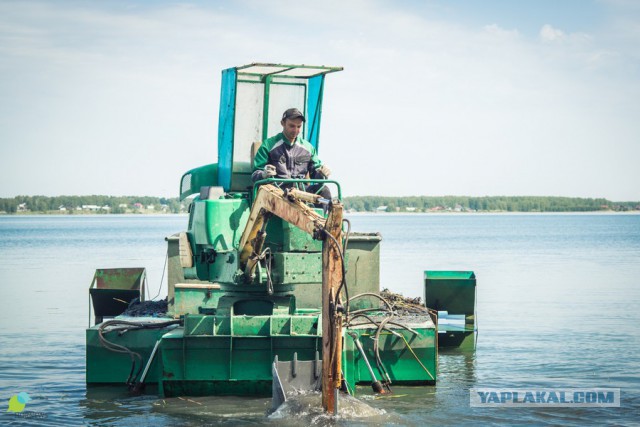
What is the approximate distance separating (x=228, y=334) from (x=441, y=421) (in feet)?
10.6

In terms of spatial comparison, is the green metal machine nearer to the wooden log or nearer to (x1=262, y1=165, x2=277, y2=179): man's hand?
the wooden log

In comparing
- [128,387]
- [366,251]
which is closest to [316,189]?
[366,251]

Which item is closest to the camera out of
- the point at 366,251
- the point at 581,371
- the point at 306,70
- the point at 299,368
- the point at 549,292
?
the point at 299,368

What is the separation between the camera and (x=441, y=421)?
13945 mm

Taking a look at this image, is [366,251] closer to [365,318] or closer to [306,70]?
[365,318]

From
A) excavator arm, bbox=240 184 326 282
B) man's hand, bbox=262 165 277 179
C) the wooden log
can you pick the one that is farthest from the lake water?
man's hand, bbox=262 165 277 179

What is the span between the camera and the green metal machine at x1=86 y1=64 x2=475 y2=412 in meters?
13.7

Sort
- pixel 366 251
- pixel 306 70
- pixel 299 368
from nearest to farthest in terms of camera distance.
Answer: pixel 299 368 → pixel 306 70 → pixel 366 251
